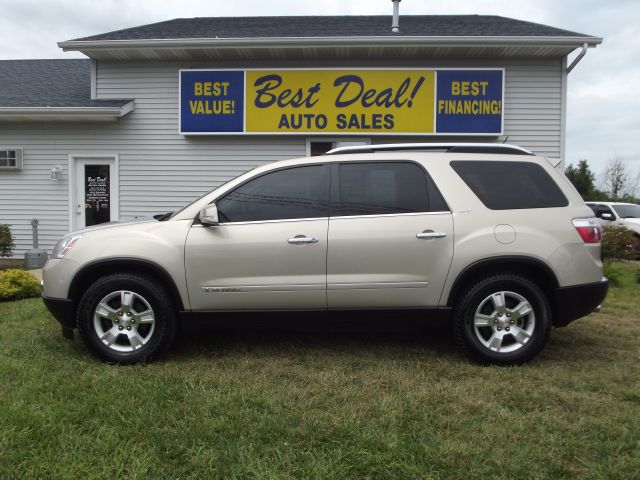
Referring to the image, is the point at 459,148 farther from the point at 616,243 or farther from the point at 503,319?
the point at 616,243

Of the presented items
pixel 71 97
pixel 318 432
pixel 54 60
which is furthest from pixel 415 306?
pixel 54 60

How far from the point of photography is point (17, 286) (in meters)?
6.64

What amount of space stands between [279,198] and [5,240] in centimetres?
794

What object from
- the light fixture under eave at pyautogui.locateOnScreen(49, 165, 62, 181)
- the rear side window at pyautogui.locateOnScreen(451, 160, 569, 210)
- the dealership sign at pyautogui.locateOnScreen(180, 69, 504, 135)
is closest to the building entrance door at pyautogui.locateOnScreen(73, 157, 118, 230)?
the light fixture under eave at pyautogui.locateOnScreen(49, 165, 62, 181)

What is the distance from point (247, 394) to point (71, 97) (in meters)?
9.16

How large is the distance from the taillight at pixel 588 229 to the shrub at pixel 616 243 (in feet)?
20.8

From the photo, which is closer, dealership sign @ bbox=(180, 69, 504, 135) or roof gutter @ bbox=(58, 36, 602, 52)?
roof gutter @ bbox=(58, 36, 602, 52)

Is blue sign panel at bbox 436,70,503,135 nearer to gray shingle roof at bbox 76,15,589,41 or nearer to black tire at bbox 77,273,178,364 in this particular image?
gray shingle roof at bbox 76,15,589,41

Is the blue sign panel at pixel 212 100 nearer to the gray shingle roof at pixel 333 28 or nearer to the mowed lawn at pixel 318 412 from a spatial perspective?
the gray shingle roof at pixel 333 28

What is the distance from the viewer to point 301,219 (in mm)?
4008

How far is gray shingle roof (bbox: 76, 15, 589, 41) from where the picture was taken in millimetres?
9617

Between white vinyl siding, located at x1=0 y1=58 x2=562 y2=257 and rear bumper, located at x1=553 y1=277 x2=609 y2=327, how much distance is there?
593 centimetres

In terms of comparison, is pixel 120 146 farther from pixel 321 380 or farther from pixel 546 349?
pixel 546 349

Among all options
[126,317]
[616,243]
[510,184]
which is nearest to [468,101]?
[616,243]
